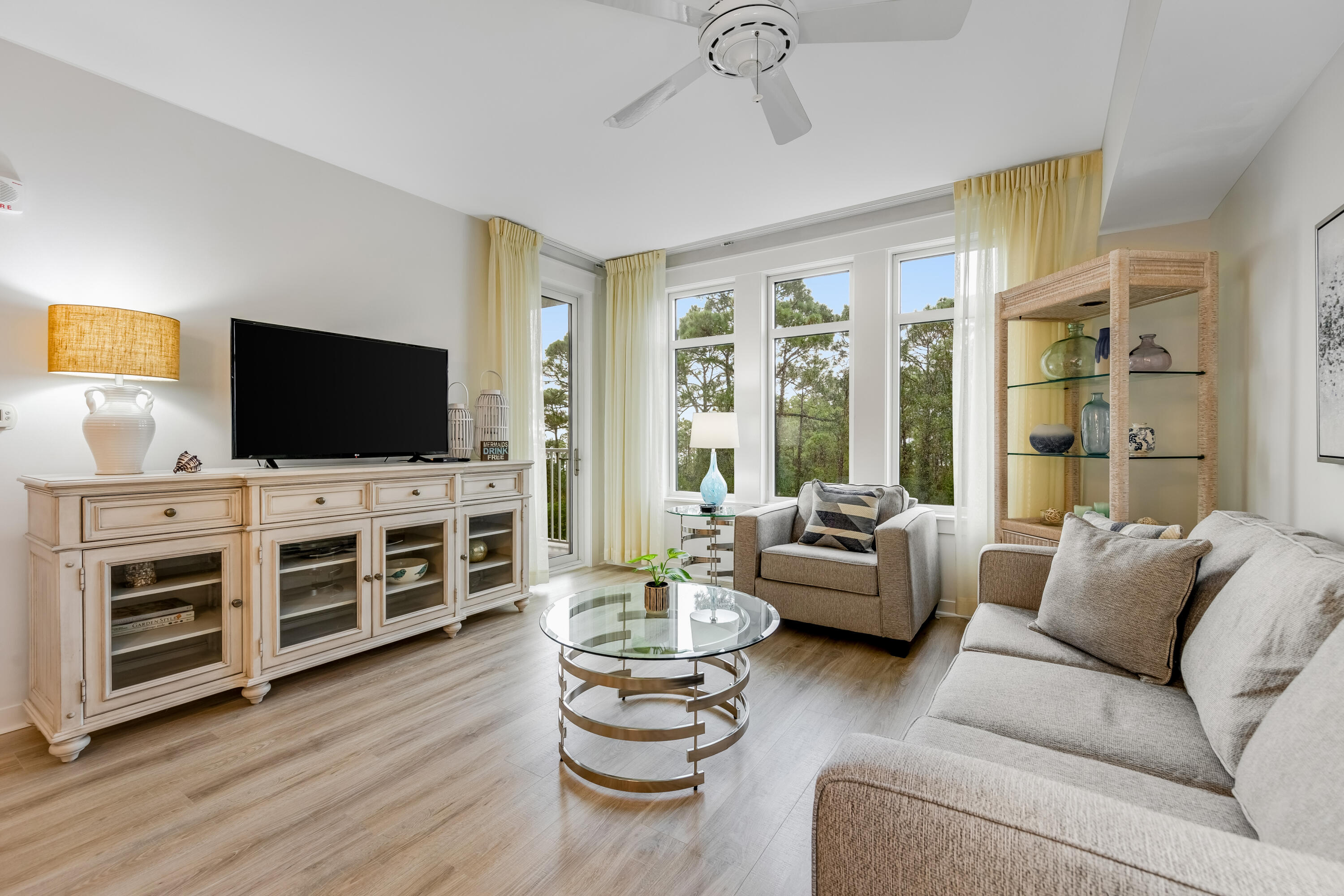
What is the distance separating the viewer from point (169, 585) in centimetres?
225

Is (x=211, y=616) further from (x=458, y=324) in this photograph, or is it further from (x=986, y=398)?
(x=986, y=398)

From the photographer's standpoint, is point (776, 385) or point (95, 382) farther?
point (776, 385)

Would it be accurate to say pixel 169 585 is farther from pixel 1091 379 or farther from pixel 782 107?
pixel 1091 379

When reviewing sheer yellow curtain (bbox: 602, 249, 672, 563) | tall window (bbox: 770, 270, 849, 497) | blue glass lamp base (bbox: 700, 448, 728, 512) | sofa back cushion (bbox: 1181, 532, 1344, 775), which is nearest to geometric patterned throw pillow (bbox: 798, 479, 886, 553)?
tall window (bbox: 770, 270, 849, 497)

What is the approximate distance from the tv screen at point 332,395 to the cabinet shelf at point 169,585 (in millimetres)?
529

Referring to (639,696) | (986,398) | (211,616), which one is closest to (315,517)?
(211,616)

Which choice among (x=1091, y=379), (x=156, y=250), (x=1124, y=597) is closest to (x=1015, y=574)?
(x=1124, y=597)

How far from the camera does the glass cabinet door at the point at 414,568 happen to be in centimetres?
289

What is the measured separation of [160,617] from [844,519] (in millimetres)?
3167

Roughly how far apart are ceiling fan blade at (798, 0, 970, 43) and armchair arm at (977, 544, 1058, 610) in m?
1.71

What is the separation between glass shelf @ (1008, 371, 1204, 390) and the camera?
2.59 meters

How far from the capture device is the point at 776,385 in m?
4.41

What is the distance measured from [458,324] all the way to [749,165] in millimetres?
2055

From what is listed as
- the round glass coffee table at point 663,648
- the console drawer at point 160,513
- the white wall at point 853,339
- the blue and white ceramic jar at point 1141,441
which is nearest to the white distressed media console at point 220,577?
the console drawer at point 160,513
